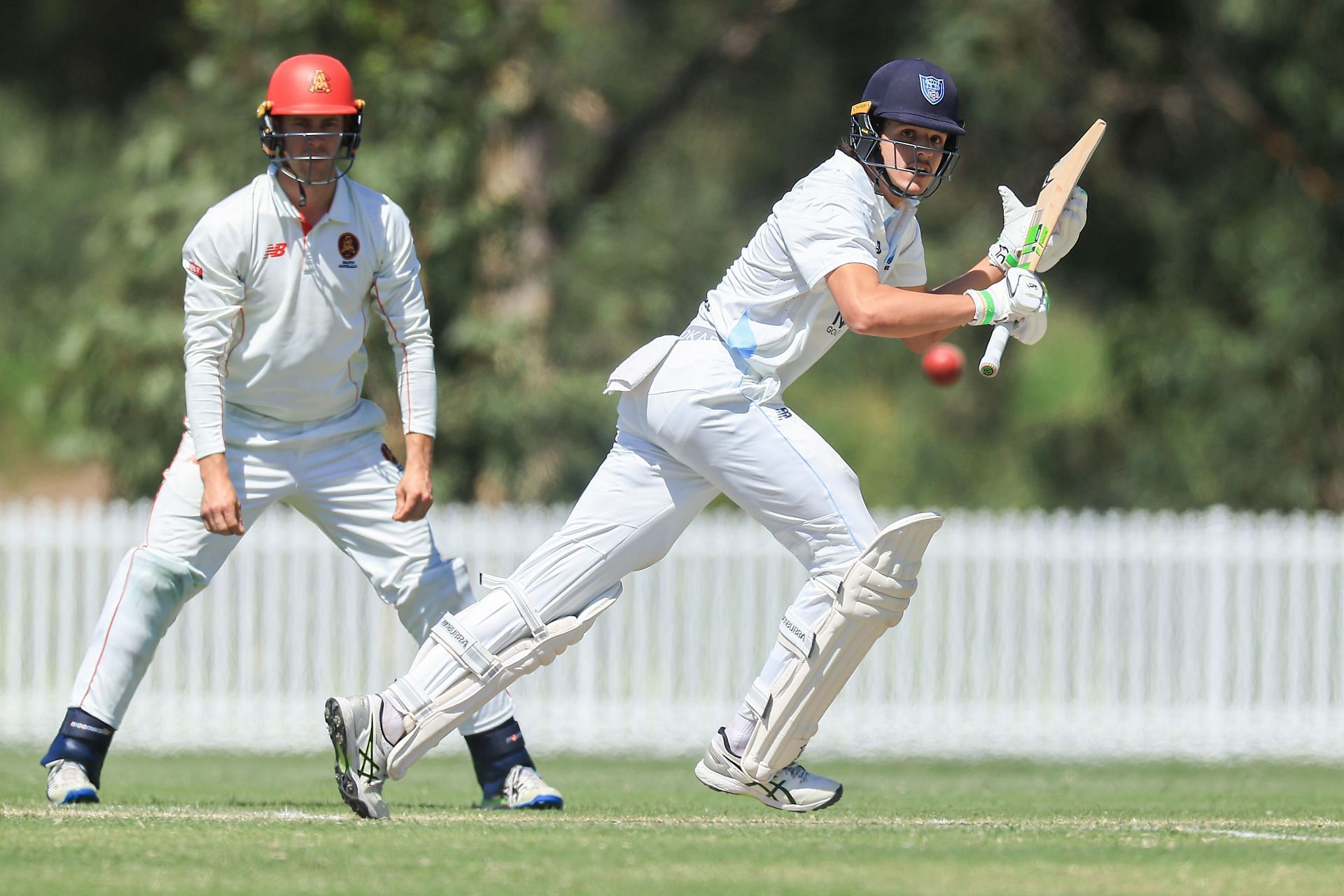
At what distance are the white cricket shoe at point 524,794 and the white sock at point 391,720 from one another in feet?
2.30

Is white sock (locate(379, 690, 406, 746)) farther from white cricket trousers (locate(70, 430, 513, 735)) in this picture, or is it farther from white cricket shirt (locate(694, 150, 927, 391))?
white cricket shirt (locate(694, 150, 927, 391))

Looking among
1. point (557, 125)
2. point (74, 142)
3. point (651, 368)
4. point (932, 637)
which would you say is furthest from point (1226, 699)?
point (74, 142)

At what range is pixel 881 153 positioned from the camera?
18.3 feet

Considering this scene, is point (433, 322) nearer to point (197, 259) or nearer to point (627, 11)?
point (627, 11)

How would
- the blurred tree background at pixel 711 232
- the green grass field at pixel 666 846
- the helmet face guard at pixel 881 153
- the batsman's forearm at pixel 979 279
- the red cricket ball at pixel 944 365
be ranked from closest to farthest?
the green grass field at pixel 666 846 → the helmet face guard at pixel 881 153 → the batsman's forearm at pixel 979 279 → the red cricket ball at pixel 944 365 → the blurred tree background at pixel 711 232

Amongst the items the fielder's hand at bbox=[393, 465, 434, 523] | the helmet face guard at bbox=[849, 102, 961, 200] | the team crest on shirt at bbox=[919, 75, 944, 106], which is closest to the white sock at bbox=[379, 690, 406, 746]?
the fielder's hand at bbox=[393, 465, 434, 523]

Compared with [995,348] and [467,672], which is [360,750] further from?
[995,348]

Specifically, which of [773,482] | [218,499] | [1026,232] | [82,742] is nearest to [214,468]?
[218,499]

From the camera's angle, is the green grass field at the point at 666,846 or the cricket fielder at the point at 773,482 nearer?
the green grass field at the point at 666,846

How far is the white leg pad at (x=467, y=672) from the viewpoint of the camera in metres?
5.38

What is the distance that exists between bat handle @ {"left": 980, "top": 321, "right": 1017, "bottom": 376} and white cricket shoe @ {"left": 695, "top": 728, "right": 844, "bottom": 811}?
129 centimetres

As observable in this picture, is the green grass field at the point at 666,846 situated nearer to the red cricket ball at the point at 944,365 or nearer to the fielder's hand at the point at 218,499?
the fielder's hand at the point at 218,499

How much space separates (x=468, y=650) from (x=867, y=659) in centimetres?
711

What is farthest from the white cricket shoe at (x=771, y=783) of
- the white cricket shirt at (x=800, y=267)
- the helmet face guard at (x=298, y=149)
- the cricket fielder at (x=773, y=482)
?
the helmet face guard at (x=298, y=149)
